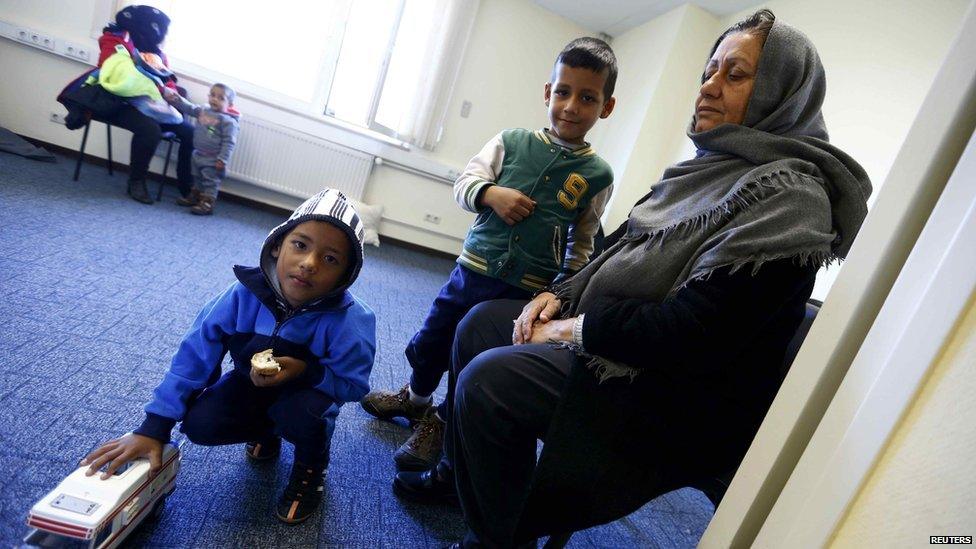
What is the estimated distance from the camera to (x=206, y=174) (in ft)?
10.6

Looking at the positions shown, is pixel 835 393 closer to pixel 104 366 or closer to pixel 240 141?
pixel 104 366

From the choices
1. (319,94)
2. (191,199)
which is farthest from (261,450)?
(319,94)

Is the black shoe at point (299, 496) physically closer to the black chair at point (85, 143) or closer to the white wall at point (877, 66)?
the white wall at point (877, 66)

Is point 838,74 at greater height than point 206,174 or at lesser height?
greater

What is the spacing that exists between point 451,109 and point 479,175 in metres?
2.89

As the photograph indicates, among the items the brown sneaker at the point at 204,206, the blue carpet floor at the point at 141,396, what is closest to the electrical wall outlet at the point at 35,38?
the blue carpet floor at the point at 141,396

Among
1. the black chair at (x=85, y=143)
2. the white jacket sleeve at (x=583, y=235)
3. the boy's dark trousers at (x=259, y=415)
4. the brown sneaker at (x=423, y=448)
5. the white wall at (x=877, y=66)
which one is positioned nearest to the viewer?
the boy's dark trousers at (x=259, y=415)

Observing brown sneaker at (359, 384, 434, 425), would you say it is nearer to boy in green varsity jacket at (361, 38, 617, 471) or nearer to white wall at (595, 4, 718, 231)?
boy in green varsity jacket at (361, 38, 617, 471)

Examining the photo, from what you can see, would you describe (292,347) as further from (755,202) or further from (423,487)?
(755,202)

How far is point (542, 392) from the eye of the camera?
0.81 meters

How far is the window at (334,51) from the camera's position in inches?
140

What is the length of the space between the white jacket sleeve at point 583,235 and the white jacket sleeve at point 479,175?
0.92ft

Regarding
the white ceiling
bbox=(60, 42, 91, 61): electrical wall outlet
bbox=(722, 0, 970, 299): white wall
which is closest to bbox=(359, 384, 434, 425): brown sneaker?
bbox=(722, 0, 970, 299): white wall

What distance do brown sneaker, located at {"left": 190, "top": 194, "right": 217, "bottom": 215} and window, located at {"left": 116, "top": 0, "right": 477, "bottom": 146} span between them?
1.01 metres
